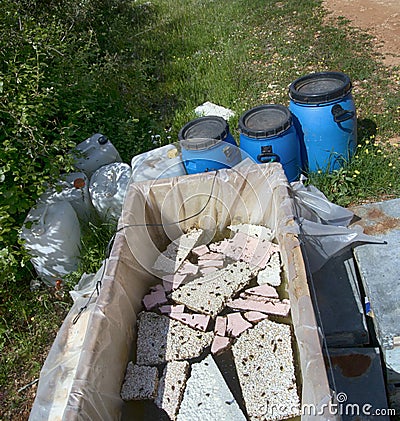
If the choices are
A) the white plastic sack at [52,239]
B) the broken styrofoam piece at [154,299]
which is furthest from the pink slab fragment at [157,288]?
the white plastic sack at [52,239]

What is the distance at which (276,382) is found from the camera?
2.19 m

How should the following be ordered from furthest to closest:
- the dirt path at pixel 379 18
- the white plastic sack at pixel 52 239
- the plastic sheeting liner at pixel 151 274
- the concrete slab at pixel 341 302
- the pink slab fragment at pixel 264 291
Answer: the dirt path at pixel 379 18 < the white plastic sack at pixel 52 239 < the pink slab fragment at pixel 264 291 < the concrete slab at pixel 341 302 < the plastic sheeting liner at pixel 151 274

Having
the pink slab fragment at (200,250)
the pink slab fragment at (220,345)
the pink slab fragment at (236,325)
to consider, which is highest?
the pink slab fragment at (200,250)

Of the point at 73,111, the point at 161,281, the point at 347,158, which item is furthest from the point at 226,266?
the point at 73,111

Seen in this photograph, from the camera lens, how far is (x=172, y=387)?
2303mm

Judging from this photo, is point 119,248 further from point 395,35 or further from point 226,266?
point 395,35

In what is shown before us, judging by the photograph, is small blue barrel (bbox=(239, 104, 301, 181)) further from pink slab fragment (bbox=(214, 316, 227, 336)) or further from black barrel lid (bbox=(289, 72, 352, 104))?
pink slab fragment (bbox=(214, 316, 227, 336))

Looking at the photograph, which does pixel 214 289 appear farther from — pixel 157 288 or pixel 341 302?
pixel 341 302

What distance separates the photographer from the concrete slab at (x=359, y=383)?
7.09ft

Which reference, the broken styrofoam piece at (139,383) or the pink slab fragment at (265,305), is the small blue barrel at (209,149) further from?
the broken styrofoam piece at (139,383)

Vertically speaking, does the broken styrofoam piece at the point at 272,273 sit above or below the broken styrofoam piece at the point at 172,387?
above

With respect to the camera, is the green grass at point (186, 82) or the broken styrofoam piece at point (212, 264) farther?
the green grass at point (186, 82)

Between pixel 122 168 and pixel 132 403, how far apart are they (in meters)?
1.73

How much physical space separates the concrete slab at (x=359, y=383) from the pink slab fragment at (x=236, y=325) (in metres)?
0.45
